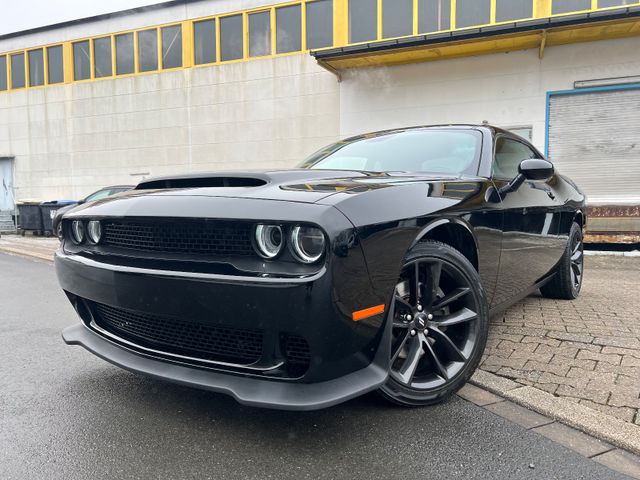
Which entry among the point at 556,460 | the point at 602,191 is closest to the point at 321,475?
the point at 556,460

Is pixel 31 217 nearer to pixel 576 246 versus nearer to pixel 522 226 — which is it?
pixel 576 246

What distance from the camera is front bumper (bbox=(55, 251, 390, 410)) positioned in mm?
1738

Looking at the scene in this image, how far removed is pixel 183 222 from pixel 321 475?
43.1 inches

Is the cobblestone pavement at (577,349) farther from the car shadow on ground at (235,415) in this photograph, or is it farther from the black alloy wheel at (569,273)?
the car shadow on ground at (235,415)

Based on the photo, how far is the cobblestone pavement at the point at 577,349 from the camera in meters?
A: 2.51

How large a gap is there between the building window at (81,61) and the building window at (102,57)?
0.98 ft

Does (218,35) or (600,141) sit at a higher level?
(218,35)

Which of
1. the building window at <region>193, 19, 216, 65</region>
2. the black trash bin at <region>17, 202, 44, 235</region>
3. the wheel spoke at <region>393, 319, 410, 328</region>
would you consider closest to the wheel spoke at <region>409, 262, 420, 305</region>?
the wheel spoke at <region>393, 319, 410, 328</region>

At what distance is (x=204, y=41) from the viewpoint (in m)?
14.4

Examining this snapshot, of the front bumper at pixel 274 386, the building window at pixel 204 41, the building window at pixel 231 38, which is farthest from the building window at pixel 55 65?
the front bumper at pixel 274 386

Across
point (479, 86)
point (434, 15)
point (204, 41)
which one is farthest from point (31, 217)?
point (479, 86)

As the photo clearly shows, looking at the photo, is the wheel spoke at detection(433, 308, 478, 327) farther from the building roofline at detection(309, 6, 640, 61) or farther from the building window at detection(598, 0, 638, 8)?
the building window at detection(598, 0, 638, 8)

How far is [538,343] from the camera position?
3.25m

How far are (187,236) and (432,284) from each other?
1.12 meters
